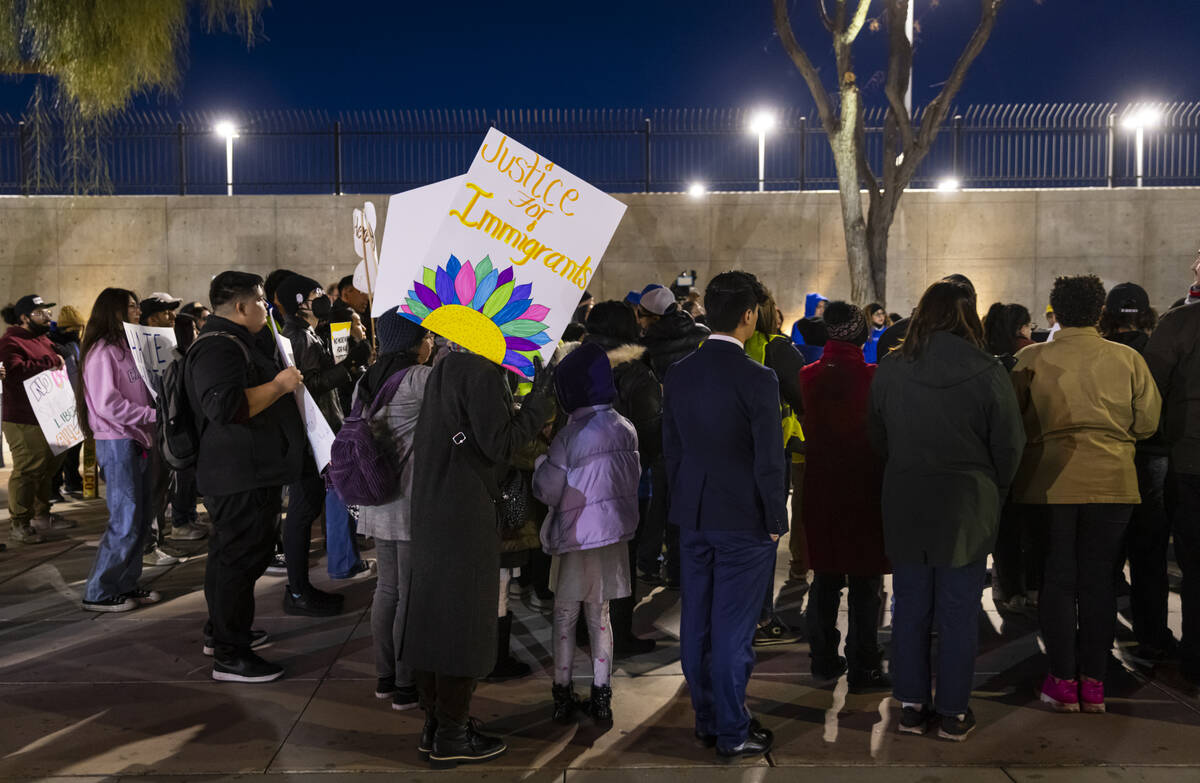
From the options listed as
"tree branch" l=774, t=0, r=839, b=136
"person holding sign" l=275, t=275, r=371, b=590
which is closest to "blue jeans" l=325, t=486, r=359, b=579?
"person holding sign" l=275, t=275, r=371, b=590

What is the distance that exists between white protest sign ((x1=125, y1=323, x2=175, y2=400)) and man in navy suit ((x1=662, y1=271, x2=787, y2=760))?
11.7 feet

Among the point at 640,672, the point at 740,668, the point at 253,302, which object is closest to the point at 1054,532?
the point at 740,668

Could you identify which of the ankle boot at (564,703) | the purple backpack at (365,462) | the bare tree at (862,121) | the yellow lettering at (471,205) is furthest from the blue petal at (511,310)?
the bare tree at (862,121)

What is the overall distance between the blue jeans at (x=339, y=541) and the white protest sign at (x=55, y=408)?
2.23 metres

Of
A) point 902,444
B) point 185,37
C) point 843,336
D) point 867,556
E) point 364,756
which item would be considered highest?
point 185,37

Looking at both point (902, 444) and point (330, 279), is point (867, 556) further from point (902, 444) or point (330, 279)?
point (330, 279)

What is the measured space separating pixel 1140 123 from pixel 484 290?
1737 cm

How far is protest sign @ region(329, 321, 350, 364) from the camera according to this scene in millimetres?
6457

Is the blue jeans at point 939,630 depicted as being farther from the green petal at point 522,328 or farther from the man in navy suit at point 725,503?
the green petal at point 522,328

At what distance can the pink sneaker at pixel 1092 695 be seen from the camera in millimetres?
4551

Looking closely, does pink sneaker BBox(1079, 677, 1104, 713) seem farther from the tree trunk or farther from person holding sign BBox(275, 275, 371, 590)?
the tree trunk

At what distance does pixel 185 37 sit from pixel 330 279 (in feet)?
26.6

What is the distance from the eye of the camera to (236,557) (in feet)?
16.3

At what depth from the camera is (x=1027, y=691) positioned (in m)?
4.83
